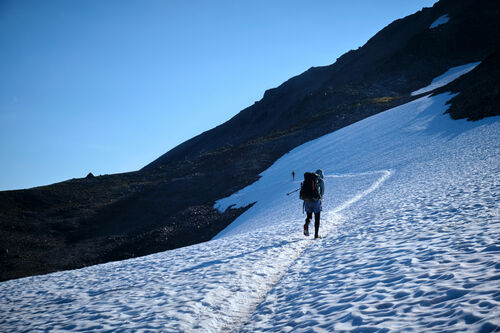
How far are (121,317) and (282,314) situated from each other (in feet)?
13.3

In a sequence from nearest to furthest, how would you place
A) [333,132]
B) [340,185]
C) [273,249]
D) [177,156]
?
[273,249], [340,185], [333,132], [177,156]

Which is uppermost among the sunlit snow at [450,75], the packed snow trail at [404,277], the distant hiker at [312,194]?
the sunlit snow at [450,75]

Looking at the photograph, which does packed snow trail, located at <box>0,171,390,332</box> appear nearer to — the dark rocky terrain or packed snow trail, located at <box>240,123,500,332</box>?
packed snow trail, located at <box>240,123,500,332</box>

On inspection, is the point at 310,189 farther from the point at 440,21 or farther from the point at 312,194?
the point at 440,21

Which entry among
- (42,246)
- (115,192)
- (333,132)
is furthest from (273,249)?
(115,192)

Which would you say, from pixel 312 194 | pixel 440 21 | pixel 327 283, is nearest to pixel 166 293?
pixel 327 283

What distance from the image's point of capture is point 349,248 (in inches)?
362

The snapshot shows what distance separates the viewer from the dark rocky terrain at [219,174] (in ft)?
107

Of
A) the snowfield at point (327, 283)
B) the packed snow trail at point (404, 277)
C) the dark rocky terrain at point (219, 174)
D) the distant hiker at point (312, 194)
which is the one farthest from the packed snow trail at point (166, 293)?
the dark rocky terrain at point (219, 174)

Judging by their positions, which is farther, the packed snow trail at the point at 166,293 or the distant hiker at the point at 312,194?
the distant hiker at the point at 312,194

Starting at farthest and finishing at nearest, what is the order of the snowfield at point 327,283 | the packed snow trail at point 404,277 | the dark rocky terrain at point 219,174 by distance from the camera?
1. the dark rocky terrain at point 219,174
2. the snowfield at point 327,283
3. the packed snow trail at point 404,277

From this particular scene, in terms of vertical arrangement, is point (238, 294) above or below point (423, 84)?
below

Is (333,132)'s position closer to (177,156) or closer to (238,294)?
(238,294)

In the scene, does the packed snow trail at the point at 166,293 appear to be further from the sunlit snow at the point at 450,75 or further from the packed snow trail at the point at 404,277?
the sunlit snow at the point at 450,75
